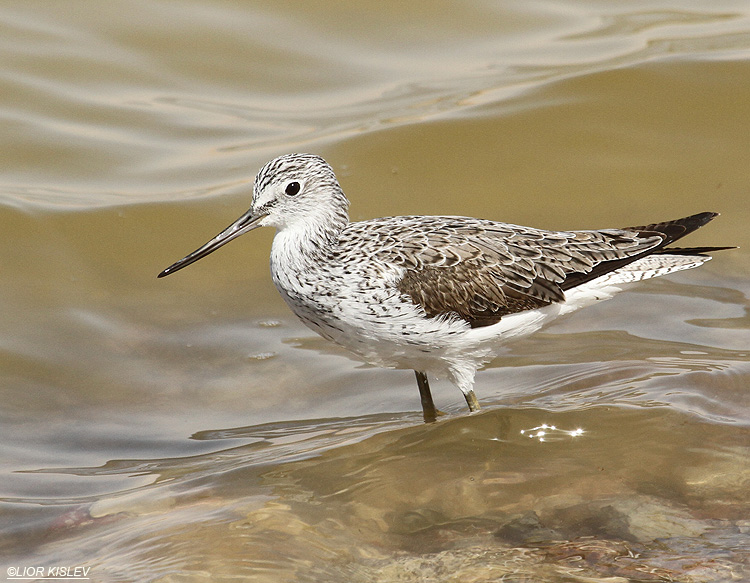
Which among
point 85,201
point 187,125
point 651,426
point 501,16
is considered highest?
point 501,16

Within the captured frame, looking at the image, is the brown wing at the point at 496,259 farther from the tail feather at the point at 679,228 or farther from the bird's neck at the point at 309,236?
the bird's neck at the point at 309,236

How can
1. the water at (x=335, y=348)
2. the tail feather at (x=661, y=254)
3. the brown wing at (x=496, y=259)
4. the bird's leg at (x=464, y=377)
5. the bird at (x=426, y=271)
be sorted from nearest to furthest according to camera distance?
1. the water at (x=335, y=348)
2. the bird at (x=426, y=271)
3. the brown wing at (x=496, y=259)
4. the bird's leg at (x=464, y=377)
5. the tail feather at (x=661, y=254)

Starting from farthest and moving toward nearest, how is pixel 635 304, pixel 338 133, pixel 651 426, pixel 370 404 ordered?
pixel 338 133 < pixel 635 304 < pixel 370 404 < pixel 651 426

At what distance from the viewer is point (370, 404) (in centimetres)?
811

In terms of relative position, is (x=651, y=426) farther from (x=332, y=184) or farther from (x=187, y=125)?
(x=187, y=125)

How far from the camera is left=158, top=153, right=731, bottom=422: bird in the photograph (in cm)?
676

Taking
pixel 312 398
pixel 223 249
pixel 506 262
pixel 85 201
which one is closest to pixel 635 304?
pixel 506 262

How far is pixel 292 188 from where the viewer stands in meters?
7.17

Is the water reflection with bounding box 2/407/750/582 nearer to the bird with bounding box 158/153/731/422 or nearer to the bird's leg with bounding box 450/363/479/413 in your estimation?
the bird's leg with bounding box 450/363/479/413

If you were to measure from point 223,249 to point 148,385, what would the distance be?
95.2 inches

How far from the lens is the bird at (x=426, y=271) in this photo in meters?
6.76

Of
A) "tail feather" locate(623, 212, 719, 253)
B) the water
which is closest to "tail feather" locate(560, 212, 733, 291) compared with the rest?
"tail feather" locate(623, 212, 719, 253)

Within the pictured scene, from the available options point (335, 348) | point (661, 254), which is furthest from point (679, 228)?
point (335, 348)

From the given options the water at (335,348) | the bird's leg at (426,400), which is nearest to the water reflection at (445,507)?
the water at (335,348)
